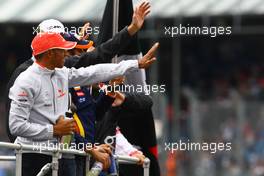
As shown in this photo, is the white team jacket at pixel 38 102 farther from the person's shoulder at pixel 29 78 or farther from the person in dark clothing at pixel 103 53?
the person in dark clothing at pixel 103 53

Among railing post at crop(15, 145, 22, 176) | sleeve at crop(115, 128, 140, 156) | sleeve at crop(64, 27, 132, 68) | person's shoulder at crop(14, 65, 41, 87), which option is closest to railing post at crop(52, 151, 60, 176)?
railing post at crop(15, 145, 22, 176)

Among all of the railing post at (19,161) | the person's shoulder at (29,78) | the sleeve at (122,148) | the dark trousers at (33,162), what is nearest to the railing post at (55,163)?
the dark trousers at (33,162)

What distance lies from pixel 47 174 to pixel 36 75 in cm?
69

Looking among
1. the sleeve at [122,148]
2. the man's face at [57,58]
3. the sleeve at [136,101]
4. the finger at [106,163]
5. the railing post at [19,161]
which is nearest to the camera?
the railing post at [19,161]

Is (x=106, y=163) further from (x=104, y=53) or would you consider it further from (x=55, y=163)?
(x=104, y=53)

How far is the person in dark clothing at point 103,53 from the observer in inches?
336

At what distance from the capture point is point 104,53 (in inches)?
344

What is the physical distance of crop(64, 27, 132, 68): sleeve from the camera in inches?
339

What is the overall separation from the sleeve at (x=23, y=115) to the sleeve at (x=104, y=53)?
0.93 metres

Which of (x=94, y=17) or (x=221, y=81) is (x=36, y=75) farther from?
(x=221, y=81)

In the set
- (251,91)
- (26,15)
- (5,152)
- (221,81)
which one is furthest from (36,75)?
(221,81)

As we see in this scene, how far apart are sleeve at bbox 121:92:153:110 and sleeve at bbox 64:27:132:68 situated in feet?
1.43

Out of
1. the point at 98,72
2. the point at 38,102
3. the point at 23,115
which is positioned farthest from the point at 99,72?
the point at 23,115

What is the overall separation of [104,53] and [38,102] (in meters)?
0.94
